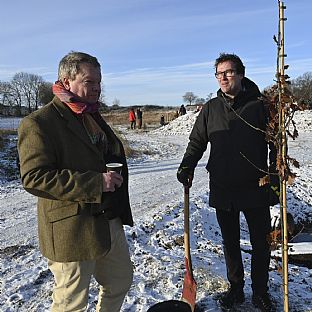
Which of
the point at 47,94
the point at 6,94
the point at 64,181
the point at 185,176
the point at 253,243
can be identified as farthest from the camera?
the point at 6,94

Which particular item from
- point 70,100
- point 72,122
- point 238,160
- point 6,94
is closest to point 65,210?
point 72,122

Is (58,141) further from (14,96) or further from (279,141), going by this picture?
(14,96)

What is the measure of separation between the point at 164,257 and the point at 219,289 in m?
A: 0.98

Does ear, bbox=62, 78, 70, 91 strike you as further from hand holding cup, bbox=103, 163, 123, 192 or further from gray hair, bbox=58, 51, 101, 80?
hand holding cup, bbox=103, 163, 123, 192

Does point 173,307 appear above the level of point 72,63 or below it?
below

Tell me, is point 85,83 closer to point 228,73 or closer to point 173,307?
point 228,73

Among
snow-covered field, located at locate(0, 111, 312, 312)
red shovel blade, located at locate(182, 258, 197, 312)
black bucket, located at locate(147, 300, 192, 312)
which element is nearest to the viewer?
black bucket, located at locate(147, 300, 192, 312)

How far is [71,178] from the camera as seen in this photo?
85.3 inches

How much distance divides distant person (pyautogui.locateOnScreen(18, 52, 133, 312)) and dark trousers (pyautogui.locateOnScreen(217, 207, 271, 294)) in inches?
50.8

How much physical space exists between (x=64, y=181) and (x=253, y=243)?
6.21 ft

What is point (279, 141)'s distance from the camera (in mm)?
2137

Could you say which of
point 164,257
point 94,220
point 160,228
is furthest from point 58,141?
point 160,228

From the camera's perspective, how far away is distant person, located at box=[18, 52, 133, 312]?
2160 millimetres

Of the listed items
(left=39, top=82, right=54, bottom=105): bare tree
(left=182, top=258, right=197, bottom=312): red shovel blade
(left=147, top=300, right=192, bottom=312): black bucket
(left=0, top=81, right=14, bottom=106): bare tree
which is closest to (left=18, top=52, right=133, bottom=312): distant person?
(left=39, top=82, right=54, bottom=105): bare tree
